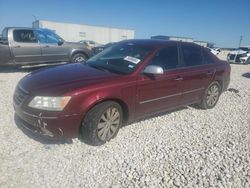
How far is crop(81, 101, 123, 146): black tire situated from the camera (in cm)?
335

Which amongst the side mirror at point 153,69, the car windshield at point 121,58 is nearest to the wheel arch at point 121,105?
the car windshield at point 121,58

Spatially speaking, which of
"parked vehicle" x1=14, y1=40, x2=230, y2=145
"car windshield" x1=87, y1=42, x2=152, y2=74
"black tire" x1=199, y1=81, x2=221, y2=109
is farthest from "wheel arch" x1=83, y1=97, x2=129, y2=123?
"black tire" x1=199, y1=81, x2=221, y2=109

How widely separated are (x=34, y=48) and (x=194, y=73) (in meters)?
6.30

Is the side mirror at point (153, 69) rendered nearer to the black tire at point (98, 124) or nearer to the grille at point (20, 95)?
the black tire at point (98, 124)

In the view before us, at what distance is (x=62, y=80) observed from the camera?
11.4 feet

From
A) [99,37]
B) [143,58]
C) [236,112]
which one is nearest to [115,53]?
[143,58]

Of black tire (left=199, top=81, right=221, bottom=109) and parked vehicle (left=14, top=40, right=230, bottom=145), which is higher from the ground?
parked vehicle (left=14, top=40, right=230, bottom=145)

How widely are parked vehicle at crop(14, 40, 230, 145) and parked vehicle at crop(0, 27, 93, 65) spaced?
4.97m

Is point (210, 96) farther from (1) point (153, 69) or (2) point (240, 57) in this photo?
(2) point (240, 57)

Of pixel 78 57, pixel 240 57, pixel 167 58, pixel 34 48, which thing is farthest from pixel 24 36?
pixel 240 57

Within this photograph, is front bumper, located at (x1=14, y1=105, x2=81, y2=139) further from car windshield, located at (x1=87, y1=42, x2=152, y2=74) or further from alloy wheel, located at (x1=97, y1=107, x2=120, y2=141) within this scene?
car windshield, located at (x1=87, y1=42, x2=152, y2=74)

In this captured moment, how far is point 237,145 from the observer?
3.97 metres

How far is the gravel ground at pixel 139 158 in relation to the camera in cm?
287

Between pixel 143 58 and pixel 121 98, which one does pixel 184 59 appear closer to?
pixel 143 58
